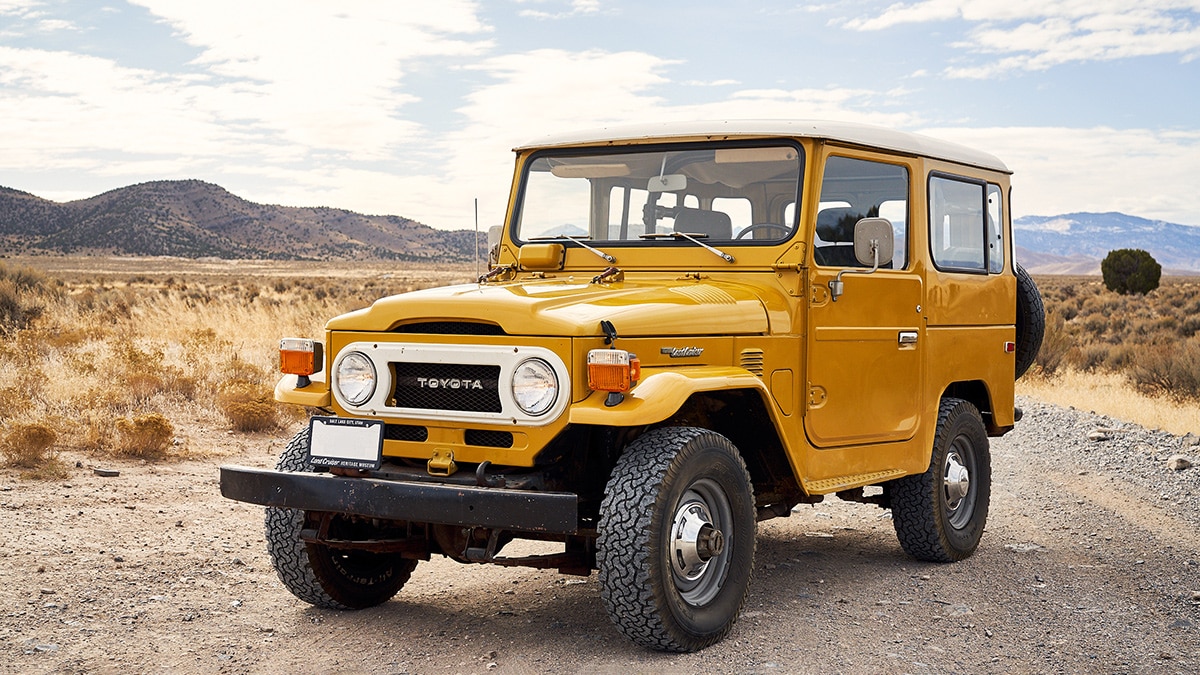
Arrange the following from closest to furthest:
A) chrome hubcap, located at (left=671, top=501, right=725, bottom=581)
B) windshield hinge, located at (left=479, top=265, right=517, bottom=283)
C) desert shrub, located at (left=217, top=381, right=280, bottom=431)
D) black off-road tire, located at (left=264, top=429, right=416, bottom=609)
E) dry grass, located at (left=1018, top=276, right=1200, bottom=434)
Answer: chrome hubcap, located at (left=671, top=501, right=725, bottom=581) → black off-road tire, located at (left=264, top=429, right=416, bottom=609) → windshield hinge, located at (left=479, top=265, right=517, bottom=283) → desert shrub, located at (left=217, top=381, right=280, bottom=431) → dry grass, located at (left=1018, top=276, right=1200, bottom=434)

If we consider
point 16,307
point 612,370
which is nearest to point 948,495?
point 612,370

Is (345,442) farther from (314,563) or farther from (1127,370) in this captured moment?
(1127,370)

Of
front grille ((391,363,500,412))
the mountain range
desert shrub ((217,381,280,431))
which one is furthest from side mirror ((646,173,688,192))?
the mountain range

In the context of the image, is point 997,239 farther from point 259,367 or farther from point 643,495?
point 259,367

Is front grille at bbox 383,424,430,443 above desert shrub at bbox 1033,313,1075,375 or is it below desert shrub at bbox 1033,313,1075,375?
above

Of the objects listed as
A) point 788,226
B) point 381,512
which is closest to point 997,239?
point 788,226

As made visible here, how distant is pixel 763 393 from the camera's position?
18.8 feet

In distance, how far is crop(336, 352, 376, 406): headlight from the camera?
5.67 m

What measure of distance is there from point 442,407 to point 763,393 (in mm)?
1490

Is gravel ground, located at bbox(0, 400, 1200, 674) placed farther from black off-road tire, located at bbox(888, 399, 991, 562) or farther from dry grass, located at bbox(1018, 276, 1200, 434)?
dry grass, located at bbox(1018, 276, 1200, 434)

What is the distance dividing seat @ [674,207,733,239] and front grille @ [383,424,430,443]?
192cm


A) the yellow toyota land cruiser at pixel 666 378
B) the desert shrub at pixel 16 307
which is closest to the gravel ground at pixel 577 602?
the yellow toyota land cruiser at pixel 666 378

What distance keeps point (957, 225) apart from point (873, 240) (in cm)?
170

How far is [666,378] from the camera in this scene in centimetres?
520
